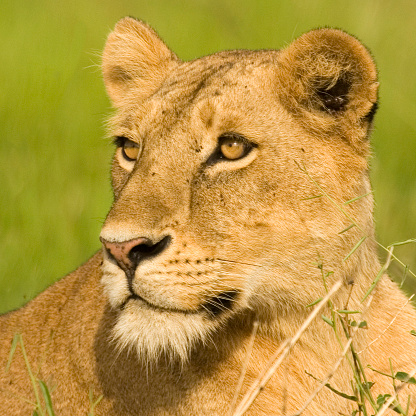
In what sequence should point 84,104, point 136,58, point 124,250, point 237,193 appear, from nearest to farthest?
point 124,250 < point 237,193 < point 136,58 < point 84,104

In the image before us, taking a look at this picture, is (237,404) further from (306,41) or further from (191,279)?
(306,41)

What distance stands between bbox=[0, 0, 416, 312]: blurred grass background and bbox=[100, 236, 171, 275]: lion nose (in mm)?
2366

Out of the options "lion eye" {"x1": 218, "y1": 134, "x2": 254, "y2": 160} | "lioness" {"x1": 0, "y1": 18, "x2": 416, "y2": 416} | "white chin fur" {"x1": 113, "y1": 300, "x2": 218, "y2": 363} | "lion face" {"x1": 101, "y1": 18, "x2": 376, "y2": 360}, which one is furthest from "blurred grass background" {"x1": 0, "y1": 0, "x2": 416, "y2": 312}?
"white chin fur" {"x1": 113, "y1": 300, "x2": 218, "y2": 363}

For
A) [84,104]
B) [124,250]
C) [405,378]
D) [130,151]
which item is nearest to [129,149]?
[130,151]

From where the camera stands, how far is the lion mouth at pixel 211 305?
131 inches

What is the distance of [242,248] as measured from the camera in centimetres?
351

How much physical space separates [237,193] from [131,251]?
0.57m

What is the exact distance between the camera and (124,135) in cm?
406

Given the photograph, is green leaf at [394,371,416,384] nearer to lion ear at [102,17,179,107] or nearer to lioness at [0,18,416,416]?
lioness at [0,18,416,416]

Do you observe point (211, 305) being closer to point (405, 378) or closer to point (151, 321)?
point (151, 321)

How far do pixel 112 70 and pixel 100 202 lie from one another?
330cm

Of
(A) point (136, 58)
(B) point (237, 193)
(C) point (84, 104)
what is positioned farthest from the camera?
(C) point (84, 104)

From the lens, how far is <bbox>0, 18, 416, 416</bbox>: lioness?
3.38m

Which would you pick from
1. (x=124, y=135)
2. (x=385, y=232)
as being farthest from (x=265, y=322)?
(x=385, y=232)
